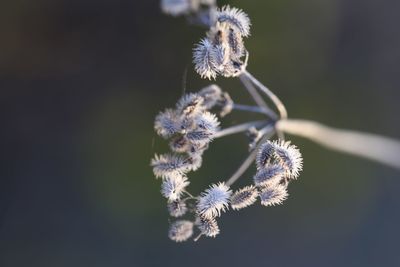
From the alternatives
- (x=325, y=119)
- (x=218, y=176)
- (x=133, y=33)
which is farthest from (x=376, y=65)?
(x=133, y=33)

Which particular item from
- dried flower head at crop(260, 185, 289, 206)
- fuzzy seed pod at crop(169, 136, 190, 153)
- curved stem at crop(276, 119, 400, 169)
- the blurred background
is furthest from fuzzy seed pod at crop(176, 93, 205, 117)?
the blurred background

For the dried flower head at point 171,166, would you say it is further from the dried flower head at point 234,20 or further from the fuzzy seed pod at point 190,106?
the dried flower head at point 234,20

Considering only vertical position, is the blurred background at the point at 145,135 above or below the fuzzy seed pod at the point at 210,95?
above

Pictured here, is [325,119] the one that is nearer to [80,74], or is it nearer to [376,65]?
[376,65]

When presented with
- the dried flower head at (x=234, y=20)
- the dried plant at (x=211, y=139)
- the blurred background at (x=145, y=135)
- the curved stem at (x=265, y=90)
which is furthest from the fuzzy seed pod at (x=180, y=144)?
the blurred background at (x=145, y=135)

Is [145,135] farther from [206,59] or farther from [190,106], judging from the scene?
[206,59]

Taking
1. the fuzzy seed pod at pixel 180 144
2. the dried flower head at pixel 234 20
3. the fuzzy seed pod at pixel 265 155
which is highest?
the dried flower head at pixel 234 20

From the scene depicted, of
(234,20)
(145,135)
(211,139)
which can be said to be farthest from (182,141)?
(145,135)

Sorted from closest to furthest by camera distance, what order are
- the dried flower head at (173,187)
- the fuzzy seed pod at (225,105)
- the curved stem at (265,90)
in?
the dried flower head at (173,187) → the curved stem at (265,90) → the fuzzy seed pod at (225,105)
